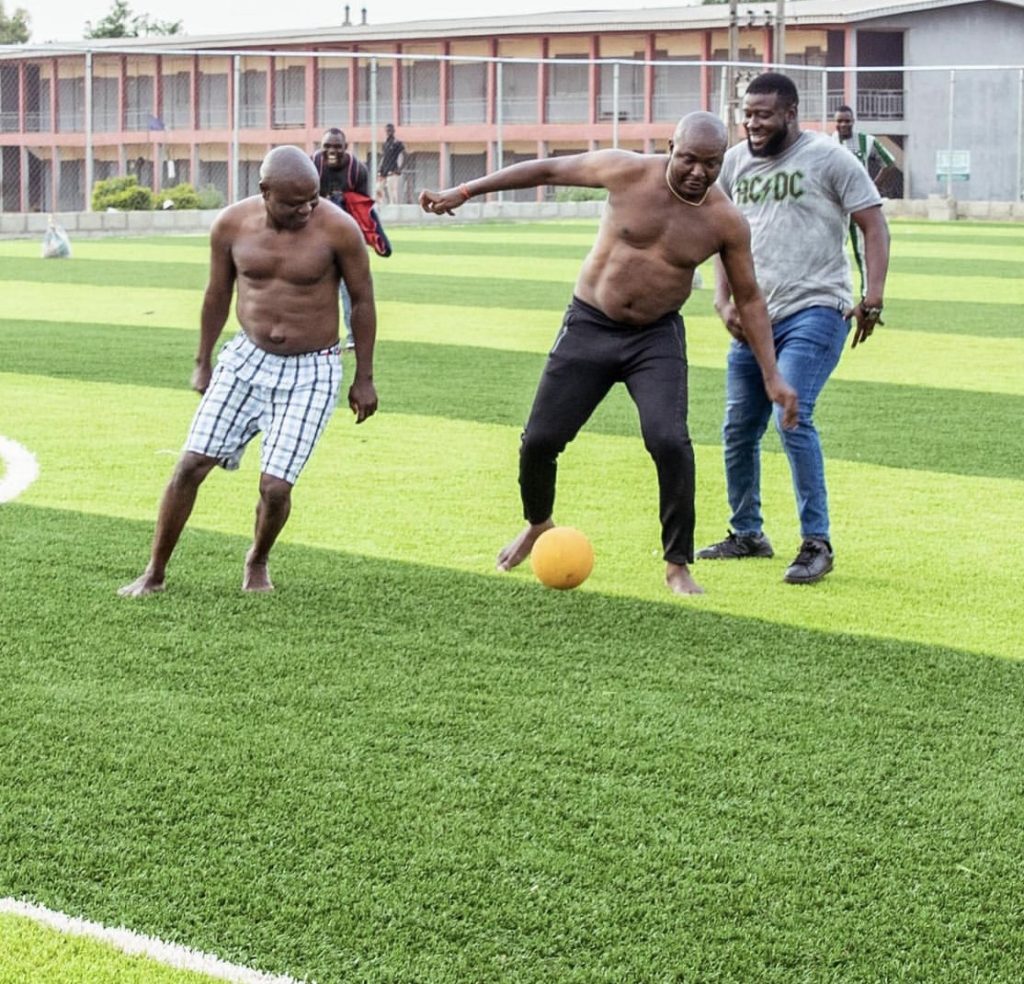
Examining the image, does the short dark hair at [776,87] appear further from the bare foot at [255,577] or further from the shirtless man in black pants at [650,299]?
the bare foot at [255,577]

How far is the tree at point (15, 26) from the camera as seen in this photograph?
107000 millimetres

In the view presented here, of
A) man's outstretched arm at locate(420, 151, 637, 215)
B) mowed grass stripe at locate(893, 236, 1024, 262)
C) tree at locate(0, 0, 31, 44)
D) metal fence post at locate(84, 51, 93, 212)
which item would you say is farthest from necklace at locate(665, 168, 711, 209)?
tree at locate(0, 0, 31, 44)

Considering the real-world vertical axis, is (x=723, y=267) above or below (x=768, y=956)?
above

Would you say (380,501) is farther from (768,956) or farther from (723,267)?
(768,956)

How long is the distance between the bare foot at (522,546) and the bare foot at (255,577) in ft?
3.45

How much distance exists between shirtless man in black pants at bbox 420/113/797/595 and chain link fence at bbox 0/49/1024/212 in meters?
37.7

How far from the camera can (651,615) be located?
7199 millimetres

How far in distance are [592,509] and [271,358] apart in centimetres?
257

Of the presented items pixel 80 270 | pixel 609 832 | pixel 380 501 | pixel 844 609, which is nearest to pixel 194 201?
pixel 80 270

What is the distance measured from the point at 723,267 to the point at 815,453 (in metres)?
0.93

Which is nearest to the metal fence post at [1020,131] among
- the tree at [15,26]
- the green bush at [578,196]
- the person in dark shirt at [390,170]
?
the green bush at [578,196]

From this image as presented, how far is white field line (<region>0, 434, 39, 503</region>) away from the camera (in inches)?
370

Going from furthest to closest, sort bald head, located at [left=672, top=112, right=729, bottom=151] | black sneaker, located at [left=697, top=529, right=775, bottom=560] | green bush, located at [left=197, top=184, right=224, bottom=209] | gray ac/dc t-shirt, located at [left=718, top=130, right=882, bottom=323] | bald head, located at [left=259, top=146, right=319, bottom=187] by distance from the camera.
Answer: green bush, located at [left=197, top=184, right=224, bottom=209] → black sneaker, located at [left=697, top=529, right=775, bottom=560] → gray ac/dc t-shirt, located at [left=718, top=130, right=882, bottom=323] → bald head, located at [left=672, top=112, right=729, bottom=151] → bald head, located at [left=259, top=146, right=319, bottom=187]

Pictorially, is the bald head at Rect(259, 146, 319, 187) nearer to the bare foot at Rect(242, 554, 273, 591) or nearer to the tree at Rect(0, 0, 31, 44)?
the bare foot at Rect(242, 554, 273, 591)
